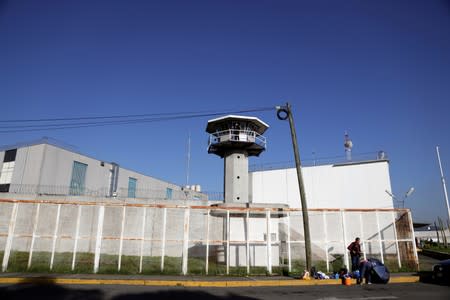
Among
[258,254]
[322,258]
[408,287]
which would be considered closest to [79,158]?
[258,254]

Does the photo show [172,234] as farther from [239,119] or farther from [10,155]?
[10,155]

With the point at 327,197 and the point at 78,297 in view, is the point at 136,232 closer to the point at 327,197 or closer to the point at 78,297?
the point at 78,297

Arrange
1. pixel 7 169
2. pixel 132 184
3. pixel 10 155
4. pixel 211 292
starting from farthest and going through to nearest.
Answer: pixel 132 184 < pixel 10 155 < pixel 7 169 < pixel 211 292

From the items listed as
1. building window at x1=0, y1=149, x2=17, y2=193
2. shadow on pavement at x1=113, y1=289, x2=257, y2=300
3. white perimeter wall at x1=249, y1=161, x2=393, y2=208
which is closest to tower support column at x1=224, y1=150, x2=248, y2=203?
white perimeter wall at x1=249, y1=161, x2=393, y2=208

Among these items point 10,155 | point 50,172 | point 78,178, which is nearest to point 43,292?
point 50,172

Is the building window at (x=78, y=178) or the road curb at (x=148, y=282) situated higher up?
the building window at (x=78, y=178)

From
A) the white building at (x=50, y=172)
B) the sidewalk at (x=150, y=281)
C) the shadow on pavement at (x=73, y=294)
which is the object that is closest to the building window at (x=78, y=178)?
the white building at (x=50, y=172)

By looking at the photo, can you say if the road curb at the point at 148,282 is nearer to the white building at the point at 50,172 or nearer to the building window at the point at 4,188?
the white building at the point at 50,172

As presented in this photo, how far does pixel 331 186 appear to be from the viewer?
94.0 ft

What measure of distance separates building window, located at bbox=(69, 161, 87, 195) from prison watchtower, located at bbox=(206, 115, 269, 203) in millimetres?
18719

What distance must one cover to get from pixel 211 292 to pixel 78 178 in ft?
96.3

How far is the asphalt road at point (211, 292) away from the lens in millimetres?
8445

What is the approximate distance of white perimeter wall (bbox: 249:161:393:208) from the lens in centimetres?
2661

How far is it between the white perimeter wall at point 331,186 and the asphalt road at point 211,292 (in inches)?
659
